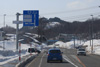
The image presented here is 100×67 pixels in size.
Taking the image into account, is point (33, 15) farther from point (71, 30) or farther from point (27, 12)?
point (71, 30)

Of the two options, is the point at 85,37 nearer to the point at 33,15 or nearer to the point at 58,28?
the point at 58,28

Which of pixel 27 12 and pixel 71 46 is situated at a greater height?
pixel 27 12

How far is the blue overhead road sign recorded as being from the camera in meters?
37.3

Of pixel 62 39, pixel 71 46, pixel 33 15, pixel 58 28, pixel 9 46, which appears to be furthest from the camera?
pixel 58 28

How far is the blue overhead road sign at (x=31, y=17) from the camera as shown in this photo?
37.3 m

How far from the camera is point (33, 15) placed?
3738 centimetres

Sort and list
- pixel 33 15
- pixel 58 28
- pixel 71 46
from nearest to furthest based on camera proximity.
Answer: pixel 33 15, pixel 71 46, pixel 58 28

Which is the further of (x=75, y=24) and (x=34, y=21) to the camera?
(x=75, y=24)

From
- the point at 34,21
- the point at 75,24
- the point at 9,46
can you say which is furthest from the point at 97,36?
the point at 34,21

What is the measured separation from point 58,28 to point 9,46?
4624 inches

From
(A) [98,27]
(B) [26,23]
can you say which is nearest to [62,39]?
(A) [98,27]

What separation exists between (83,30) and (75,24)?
822 cm

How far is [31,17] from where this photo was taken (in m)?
37.5

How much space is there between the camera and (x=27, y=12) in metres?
37.5
